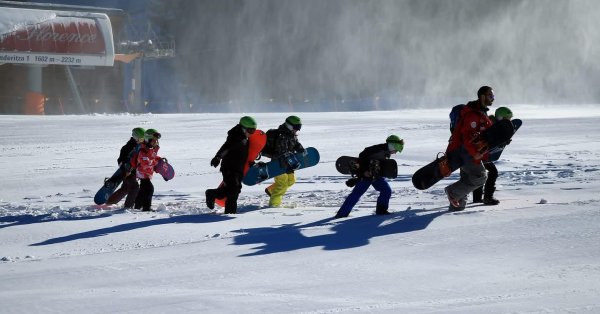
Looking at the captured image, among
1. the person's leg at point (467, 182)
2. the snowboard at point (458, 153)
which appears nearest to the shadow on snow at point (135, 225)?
the snowboard at point (458, 153)

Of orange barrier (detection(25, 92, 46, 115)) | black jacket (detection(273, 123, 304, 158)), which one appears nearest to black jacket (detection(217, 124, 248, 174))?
black jacket (detection(273, 123, 304, 158))

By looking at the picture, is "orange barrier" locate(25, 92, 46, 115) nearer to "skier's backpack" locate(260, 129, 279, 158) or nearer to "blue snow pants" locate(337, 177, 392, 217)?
"skier's backpack" locate(260, 129, 279, 158)

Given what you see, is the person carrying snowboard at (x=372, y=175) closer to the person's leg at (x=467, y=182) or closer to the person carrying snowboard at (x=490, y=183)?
the person's leg at (x=467, y=182)

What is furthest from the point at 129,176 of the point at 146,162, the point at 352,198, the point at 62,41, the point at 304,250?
the point at 62,41

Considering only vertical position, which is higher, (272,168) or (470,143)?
(470,143)

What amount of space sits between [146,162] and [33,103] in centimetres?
2881

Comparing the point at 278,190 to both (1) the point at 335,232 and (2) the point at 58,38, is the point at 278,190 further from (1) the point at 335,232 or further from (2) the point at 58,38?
(2) the point at 58,38

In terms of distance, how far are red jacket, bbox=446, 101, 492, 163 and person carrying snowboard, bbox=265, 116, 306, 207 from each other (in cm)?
200

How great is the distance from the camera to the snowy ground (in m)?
5.38

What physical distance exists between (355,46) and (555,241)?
51682mm

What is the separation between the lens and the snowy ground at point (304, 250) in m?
5.38

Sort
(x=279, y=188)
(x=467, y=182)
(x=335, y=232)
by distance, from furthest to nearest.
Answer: (x=279, y=188), (x=467, y=182), (x=335, y=232)

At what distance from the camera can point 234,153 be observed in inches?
380

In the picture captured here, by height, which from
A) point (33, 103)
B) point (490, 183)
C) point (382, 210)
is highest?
point (33, 103)
